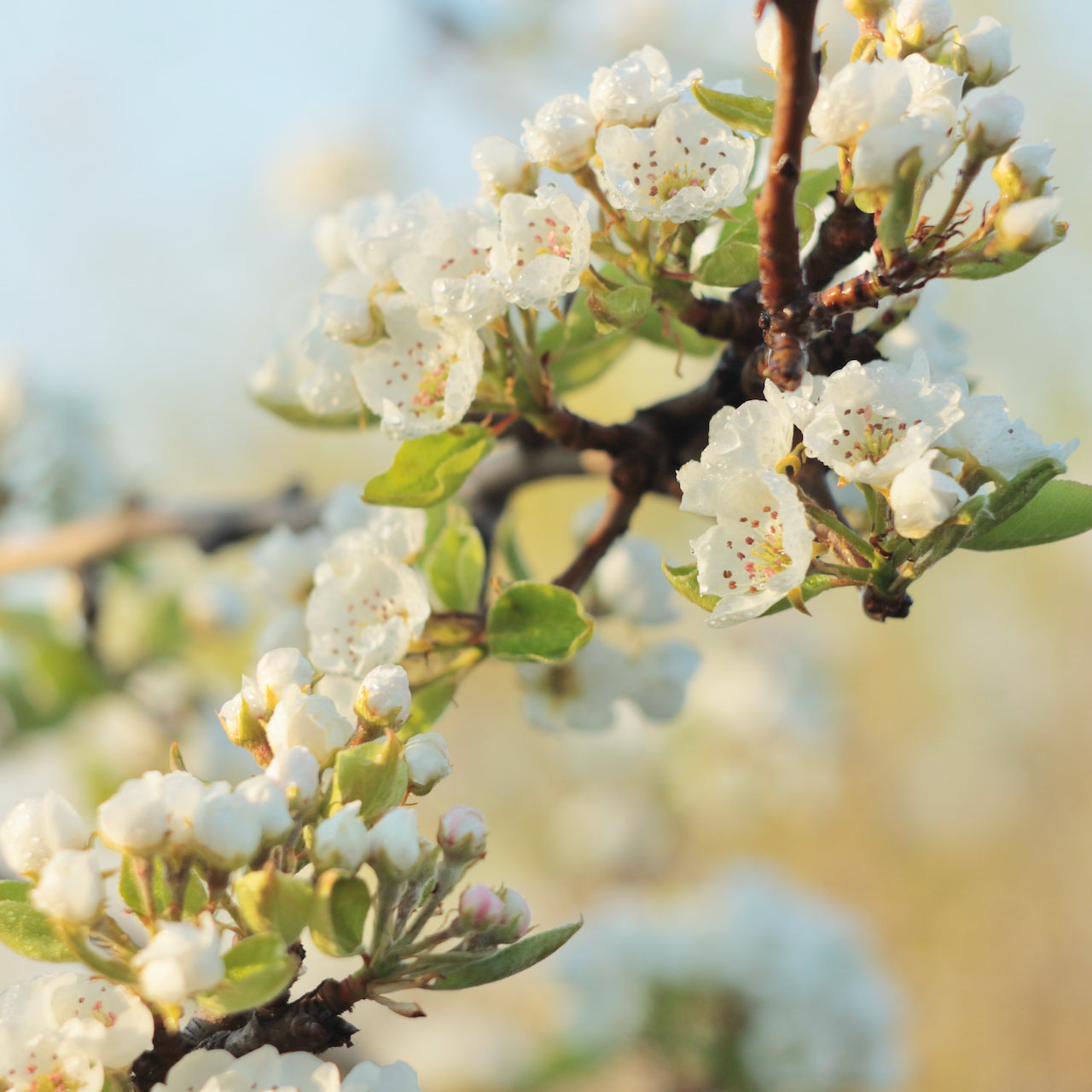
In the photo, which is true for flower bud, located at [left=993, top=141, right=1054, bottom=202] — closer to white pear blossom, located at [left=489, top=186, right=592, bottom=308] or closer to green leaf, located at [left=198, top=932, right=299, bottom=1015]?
white pear blossom, located at [left=489, top=186, right=592, bottom=308]

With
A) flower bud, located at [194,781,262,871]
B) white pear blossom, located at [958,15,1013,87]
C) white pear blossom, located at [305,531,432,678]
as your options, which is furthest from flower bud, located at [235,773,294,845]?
white pear blossom, located at [958,15,1013,87]

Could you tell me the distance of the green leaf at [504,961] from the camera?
0.64 metres

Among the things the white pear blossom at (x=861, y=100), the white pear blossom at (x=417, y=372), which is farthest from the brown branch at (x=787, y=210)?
the white pear blossom at (x=417, y=372)

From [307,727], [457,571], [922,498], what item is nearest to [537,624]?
[457,571]

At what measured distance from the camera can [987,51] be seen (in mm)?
687

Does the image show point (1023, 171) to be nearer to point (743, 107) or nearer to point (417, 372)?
point (743, 107)

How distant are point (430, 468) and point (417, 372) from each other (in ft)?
0.23

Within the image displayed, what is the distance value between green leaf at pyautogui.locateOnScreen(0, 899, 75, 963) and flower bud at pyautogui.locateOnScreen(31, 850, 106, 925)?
0.06 meters

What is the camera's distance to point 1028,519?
66 cm

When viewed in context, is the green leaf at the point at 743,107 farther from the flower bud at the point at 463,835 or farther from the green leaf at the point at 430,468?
the flower bud at the point at 463,835

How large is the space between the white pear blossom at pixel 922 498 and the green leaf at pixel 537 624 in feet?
0.84

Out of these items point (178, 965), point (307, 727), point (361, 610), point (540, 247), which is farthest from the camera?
point (361, 610)

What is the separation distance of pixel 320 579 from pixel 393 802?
31 cm

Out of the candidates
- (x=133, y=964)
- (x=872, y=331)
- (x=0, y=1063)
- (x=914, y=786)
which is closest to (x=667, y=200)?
(x=872, y=331)
